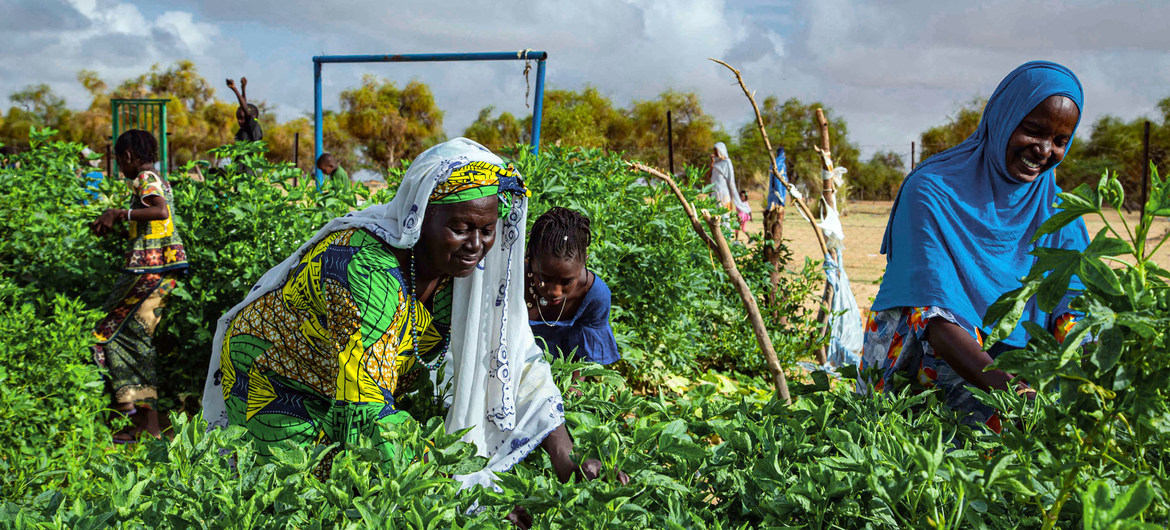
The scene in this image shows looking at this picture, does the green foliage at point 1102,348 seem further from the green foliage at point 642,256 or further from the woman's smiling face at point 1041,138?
the green foliage at point 642,256

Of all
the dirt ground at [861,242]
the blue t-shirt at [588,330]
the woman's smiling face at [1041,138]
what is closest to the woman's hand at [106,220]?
the blue t-shirt at [588,330]

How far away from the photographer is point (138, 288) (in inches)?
161

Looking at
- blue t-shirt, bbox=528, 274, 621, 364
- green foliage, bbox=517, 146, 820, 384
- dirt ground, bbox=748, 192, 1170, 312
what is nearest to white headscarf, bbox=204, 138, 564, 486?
blue t-shirt, bbox=528, 274, 621, 364

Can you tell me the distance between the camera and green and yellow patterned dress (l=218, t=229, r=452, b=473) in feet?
6.02

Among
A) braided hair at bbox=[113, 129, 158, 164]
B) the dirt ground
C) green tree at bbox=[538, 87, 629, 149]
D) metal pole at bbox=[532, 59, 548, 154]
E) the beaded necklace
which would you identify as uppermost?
green tree at bbox=[538, 87, 629, 149]

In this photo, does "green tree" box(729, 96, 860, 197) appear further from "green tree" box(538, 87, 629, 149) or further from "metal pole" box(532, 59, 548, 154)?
"metal pole" box(532, 59, 548, 154)

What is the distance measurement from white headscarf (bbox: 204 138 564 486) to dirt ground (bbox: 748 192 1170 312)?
4931mm

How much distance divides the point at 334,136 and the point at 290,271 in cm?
3921

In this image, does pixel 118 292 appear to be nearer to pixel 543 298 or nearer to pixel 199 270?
pixel 199 270

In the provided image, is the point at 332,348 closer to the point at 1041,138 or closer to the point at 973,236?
the point at 973,236

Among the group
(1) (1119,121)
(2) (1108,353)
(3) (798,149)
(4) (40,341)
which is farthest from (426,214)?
(1) (1119,121)

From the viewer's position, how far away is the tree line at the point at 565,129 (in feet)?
87.7

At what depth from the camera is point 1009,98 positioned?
227 cm

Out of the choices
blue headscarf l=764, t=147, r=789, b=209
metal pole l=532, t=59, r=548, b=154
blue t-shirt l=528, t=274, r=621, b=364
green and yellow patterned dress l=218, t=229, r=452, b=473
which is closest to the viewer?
green and yellow patterned dress l=218, t=229, r=452, b=473
